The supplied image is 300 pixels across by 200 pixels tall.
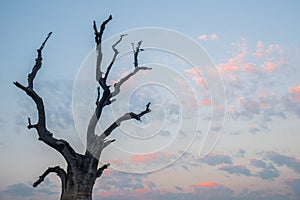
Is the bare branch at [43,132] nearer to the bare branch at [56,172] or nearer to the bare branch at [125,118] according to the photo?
the bare branch at [56,172]

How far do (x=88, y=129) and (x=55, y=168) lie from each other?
350cm

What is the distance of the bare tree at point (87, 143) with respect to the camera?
92.2 ft

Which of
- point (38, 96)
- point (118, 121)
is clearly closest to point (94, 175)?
point (118, 121)

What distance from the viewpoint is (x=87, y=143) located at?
95.4 feet

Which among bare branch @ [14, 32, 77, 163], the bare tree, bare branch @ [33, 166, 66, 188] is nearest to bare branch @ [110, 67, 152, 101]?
the bare tree

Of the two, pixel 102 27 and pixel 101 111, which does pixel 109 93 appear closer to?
pixel 101 111

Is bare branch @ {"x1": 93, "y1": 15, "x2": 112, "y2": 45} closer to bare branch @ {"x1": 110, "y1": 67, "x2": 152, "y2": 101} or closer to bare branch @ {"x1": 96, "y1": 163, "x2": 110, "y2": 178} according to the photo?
bare branch @ {"x1": 110, "y1": 67, "x2": 152, "y2": 101}

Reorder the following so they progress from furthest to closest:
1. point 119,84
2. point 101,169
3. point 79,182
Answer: point 119,84 → point 101,169 → point 79,182

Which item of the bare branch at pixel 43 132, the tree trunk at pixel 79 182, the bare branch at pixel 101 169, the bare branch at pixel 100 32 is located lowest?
the tree trunk at pixel 79 182

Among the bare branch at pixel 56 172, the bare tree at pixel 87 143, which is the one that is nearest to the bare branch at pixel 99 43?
the bare tree at pixel 87 143

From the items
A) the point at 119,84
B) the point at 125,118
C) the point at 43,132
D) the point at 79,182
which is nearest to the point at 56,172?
the point at 79,182

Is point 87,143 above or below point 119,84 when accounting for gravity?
below

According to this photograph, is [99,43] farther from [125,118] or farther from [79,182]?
[79,182]

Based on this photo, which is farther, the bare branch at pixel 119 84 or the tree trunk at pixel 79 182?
the bare branch at pixel 119 84
